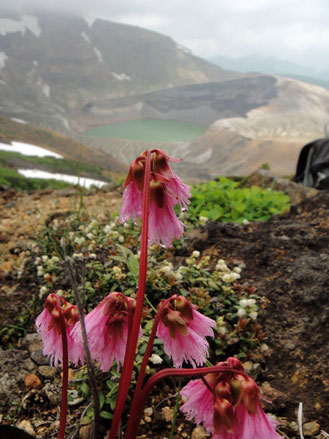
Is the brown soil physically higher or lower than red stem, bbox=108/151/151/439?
lower

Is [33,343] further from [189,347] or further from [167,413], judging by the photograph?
[189,347]

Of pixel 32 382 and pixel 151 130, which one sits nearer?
pixel 32 382

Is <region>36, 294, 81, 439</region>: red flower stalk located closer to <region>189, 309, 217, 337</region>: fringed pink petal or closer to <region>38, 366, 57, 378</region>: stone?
<region>189, 309, 217, 337</region>: fringed pink petal

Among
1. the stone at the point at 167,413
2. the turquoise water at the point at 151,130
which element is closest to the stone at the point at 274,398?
the stone at the point at 167,413

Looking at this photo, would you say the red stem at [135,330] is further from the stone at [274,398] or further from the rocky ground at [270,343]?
the stone at [274,398]

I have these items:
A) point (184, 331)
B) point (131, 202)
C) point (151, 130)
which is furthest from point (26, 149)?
point (151, 130)

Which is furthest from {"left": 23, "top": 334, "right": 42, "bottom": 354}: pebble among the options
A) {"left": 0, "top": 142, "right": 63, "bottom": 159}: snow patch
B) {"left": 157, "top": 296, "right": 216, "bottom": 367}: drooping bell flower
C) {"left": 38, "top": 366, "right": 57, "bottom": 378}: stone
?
{"left": 0, "top": 142, "right": 63, "bottom": 159}: snow patch

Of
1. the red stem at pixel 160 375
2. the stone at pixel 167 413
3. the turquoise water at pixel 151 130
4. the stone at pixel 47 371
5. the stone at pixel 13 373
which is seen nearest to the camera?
the red stem at pixel 160 375
